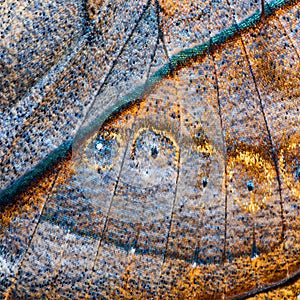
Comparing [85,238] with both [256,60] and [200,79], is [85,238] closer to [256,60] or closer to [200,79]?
[200,79]

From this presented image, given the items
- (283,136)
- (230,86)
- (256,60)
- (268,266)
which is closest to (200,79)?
(230,86)

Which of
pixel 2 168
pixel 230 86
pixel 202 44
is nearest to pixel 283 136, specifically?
pixel 230 86

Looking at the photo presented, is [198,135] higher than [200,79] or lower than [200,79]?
lower

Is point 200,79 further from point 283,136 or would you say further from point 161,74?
point 283,136

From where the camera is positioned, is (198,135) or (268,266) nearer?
(198,135)

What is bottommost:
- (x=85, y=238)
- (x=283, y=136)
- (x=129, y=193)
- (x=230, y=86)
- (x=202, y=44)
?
(x=85, y=238)

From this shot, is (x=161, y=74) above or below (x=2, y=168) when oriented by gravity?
above
